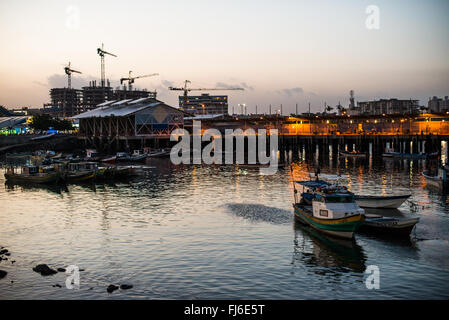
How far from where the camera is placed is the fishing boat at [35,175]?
67125 mm

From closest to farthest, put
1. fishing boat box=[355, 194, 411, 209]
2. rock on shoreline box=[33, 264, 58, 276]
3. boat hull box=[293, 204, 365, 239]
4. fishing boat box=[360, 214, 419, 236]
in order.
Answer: rock on shoreline box=[33, 264, 58, 276], boat hull box=[293, 204, 365, 239], fishing boat box=[360, 214, 419, 236], fishing boat box=[355, 194, 411, 209]

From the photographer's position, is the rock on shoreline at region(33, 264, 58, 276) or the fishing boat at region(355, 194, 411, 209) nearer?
the rock on shoreline at region(33, 264, 58, 276)

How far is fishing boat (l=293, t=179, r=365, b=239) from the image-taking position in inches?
1280

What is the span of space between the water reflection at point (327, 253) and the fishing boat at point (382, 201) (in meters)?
10.0

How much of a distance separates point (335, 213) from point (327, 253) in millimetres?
3828

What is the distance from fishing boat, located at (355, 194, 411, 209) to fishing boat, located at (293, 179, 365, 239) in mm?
8550

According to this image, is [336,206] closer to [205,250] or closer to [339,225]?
[339,225]

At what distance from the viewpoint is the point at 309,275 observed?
26.4 m

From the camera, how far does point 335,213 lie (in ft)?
109

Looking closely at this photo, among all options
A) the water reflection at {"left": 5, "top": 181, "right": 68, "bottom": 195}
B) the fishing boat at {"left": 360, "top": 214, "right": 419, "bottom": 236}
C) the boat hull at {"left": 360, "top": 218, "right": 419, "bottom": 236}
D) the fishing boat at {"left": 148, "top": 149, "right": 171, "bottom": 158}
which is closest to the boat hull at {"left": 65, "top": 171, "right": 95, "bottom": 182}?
the water reflection at {"left": 5, "top": 181, "right": 68, "bottom": 195}

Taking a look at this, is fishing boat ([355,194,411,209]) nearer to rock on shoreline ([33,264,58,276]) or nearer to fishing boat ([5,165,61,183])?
rock on shoreline ([33,264,58,276])
